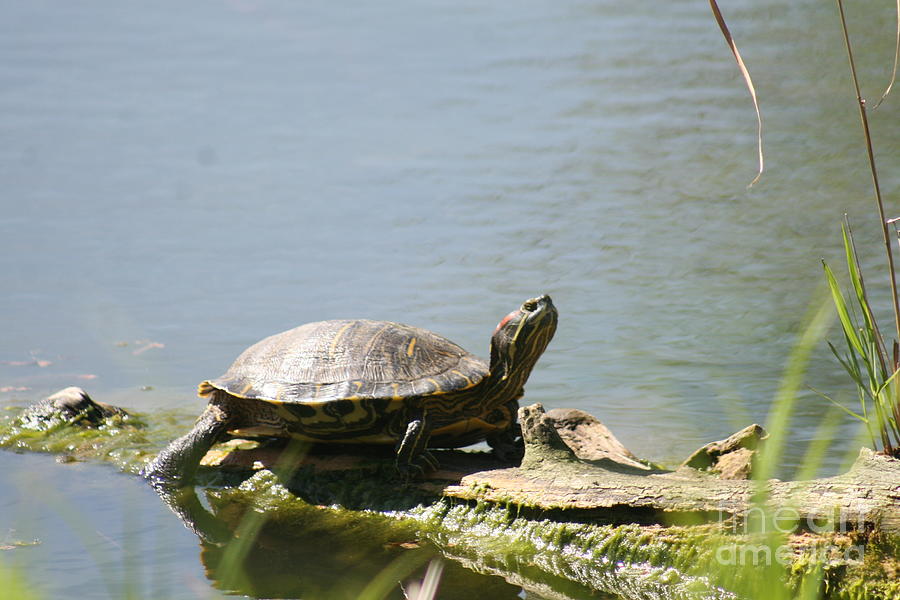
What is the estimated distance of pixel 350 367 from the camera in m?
4.11

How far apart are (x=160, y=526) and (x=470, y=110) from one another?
327 inches

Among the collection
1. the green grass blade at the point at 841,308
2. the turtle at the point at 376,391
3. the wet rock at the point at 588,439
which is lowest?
the wet rock at the point at 588,439

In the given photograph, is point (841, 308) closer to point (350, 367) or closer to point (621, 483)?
point (621, 483)

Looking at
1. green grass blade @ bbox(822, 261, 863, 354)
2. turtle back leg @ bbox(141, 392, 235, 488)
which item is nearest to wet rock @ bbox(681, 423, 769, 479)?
green grass blade @ bbox(822, 261, 863, 354)

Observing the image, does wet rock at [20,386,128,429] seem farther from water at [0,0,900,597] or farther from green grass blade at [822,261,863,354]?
green grass blade at [822,261,863,354]

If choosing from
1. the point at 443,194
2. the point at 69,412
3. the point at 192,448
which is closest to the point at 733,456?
the point at 192,448

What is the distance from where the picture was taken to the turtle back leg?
4.40 m

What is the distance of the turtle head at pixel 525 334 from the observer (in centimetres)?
404

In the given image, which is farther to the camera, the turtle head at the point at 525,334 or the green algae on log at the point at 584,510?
the turtle head at the point at 525,334

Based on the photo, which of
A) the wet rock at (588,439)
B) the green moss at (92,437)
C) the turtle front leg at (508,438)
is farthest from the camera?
the green moss at (92,437)

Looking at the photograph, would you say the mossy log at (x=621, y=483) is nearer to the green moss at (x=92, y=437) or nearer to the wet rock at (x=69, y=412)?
the green moss at (x=92, y=437)

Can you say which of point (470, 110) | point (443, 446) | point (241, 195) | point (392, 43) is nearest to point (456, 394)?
point (443, 446)

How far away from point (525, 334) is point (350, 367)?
72cm

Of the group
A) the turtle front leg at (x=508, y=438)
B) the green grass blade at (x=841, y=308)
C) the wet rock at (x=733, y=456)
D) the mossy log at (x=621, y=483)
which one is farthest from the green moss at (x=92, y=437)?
the green grass blade at (x=841, y=308)
